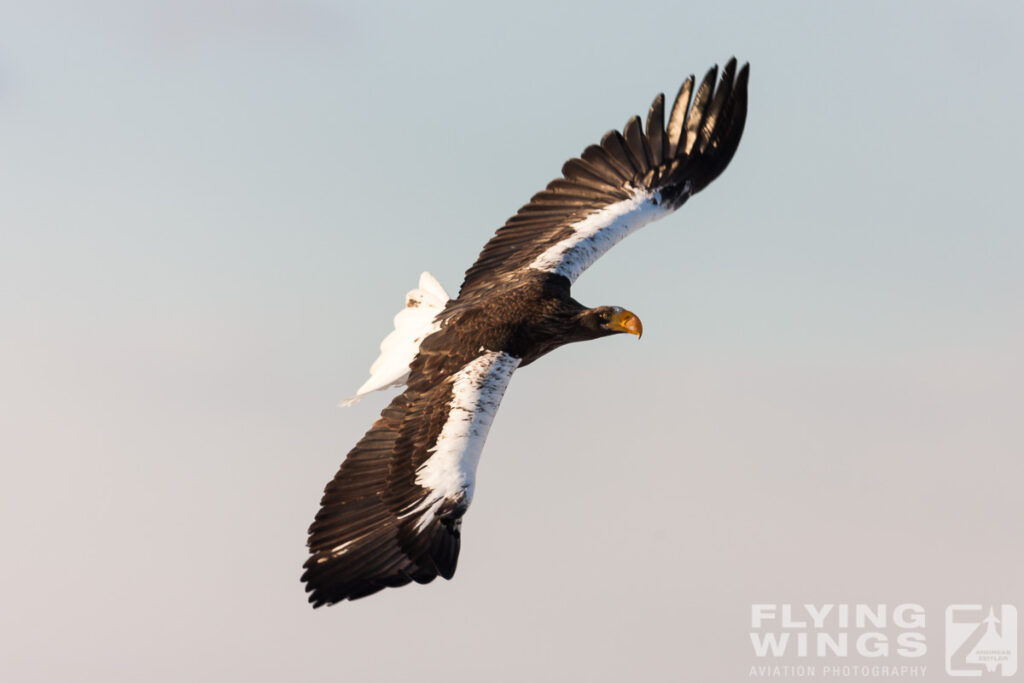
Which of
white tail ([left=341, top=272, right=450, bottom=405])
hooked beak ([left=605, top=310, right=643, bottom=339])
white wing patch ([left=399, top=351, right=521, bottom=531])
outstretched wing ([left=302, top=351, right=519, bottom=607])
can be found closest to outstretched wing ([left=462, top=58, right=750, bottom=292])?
white tail ([left=341, top=272, right=450, bottom=405])

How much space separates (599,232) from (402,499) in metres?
4.47

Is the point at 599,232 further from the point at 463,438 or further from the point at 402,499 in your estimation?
the point at 402,499

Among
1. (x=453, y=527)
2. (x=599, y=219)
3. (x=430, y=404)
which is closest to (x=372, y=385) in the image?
(x=430, y=404)

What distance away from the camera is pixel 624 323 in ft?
42.1

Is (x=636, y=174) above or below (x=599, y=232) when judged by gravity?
A: above

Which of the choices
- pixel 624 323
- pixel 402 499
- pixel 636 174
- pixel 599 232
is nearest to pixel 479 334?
pixel 624 323

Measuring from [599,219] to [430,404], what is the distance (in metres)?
3.70

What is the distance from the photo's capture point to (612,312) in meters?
12.8

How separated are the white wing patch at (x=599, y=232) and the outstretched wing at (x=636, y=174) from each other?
1 cm

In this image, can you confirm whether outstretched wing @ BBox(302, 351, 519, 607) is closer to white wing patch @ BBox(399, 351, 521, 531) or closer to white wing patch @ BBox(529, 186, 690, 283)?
white wing patch @ BBox(399, 351, 521, 531)

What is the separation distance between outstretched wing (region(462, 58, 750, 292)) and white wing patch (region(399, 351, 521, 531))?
2514mm

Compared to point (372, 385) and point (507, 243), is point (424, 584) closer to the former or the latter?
point (372, 385)

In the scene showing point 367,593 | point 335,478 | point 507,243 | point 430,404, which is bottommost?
point 367,593

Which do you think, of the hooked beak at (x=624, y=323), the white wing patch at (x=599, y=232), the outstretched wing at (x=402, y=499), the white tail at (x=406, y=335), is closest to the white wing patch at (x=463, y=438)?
the outstretched wing at (x=402, y=499)
